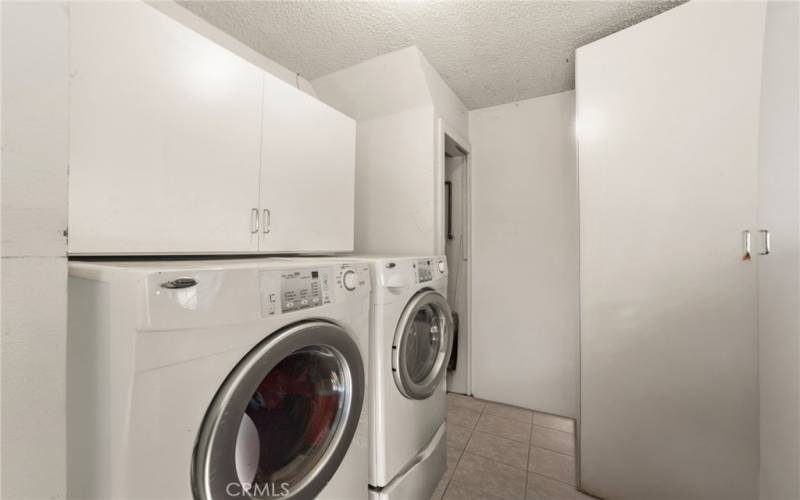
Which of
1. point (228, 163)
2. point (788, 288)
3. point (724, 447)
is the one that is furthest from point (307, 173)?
point (724, 447)

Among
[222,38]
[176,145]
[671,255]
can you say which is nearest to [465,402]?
[671,255]

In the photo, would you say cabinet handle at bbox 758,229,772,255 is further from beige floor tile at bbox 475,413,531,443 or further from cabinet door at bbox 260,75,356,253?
→ cabinet door at bbox 260,75,356,253

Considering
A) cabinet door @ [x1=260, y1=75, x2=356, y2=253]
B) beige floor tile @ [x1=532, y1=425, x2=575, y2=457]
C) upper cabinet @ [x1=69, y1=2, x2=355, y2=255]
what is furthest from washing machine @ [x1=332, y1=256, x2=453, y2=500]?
beige floor tile @ [x1=532, y1=425, x2=575, y2=457]

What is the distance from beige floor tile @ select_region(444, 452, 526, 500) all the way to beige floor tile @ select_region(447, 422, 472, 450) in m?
0.12

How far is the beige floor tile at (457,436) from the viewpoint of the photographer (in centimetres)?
190

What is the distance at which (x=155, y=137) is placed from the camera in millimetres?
919

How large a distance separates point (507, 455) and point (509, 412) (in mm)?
536

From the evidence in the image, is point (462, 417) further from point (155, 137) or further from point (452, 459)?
point (155, 137)

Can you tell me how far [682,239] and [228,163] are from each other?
1.90 meters

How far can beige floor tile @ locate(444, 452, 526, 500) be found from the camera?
1.52 m

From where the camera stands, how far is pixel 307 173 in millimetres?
1437

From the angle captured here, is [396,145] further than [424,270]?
Yes

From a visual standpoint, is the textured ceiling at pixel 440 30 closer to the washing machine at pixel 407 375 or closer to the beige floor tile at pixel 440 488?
the washing machine at pixel 407 375

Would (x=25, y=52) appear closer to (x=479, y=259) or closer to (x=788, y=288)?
(x=788, y=288)
